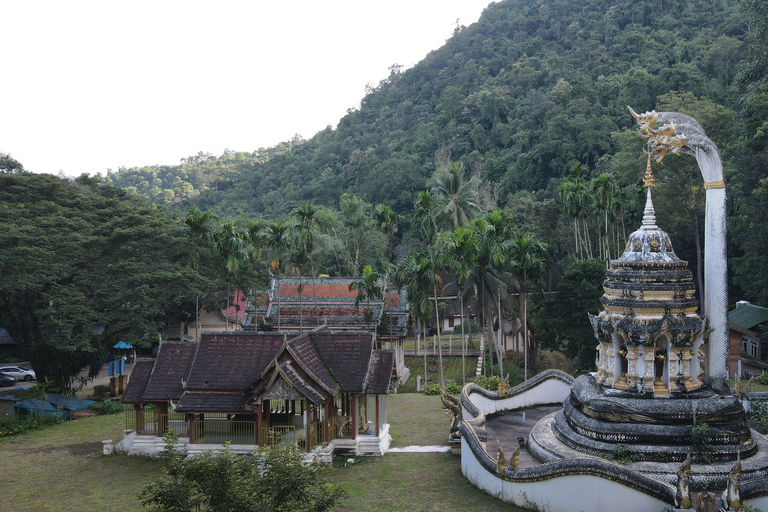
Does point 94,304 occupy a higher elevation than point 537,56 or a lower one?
lower

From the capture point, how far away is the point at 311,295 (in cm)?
4228

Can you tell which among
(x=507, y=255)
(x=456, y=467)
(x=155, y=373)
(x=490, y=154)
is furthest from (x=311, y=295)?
(x=490, y=154)

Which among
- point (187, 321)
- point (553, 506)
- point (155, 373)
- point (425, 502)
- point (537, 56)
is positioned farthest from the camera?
point (537, 56)

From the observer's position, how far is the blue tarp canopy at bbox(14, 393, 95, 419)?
27.1m

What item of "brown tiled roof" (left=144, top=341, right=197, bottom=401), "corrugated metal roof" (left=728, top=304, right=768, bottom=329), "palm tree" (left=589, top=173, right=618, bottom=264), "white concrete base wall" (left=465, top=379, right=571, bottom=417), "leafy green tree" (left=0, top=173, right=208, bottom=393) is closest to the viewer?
"brown tiled roof" (left=144, top=341, right=197, bottom=401)

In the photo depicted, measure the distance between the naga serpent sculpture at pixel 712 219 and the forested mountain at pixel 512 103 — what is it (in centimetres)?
2829

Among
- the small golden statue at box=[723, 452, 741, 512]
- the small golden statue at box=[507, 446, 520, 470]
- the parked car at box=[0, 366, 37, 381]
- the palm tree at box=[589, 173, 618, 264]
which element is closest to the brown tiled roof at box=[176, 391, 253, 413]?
the small golden statue at box=[507, 446, 520, 470]

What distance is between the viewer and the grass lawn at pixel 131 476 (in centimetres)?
1658

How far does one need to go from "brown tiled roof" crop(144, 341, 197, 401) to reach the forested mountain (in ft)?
118

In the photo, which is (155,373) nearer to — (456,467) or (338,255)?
(456,467)

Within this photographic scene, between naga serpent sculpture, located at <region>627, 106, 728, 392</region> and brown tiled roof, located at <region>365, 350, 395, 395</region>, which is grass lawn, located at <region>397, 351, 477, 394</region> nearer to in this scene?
brown tiled roof, located at <region>365, 350, 395, 395</region>

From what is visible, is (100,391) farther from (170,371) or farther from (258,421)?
(258,421)

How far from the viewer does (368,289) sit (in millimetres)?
37406

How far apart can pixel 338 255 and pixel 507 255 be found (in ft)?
95.1
